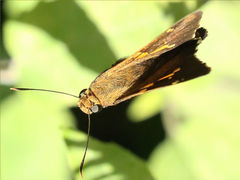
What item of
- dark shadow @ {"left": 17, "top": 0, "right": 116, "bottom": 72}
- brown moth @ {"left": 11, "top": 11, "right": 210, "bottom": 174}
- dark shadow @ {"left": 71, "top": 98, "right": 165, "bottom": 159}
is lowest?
dark shadow @ {"left": 71, "top": 98, "right": 165, "bottom": 159}

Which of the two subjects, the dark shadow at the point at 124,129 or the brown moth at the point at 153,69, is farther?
the dark shadow at the point at 124,129

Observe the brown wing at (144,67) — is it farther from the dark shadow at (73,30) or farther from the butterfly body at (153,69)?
the dark shadow at (73,30)

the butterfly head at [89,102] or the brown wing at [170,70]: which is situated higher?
the butterfly head at [89,102]

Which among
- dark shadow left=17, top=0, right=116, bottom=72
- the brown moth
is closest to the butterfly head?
the brown moth

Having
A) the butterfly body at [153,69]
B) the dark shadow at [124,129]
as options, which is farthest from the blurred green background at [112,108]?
the butterfly body at [153,69]

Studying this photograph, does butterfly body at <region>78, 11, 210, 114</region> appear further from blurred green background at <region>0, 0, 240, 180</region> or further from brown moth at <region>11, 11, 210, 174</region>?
blurred green background at <region>0, 0, 240, 180</region>

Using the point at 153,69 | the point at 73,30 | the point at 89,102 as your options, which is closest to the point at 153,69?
the point at 153,69
